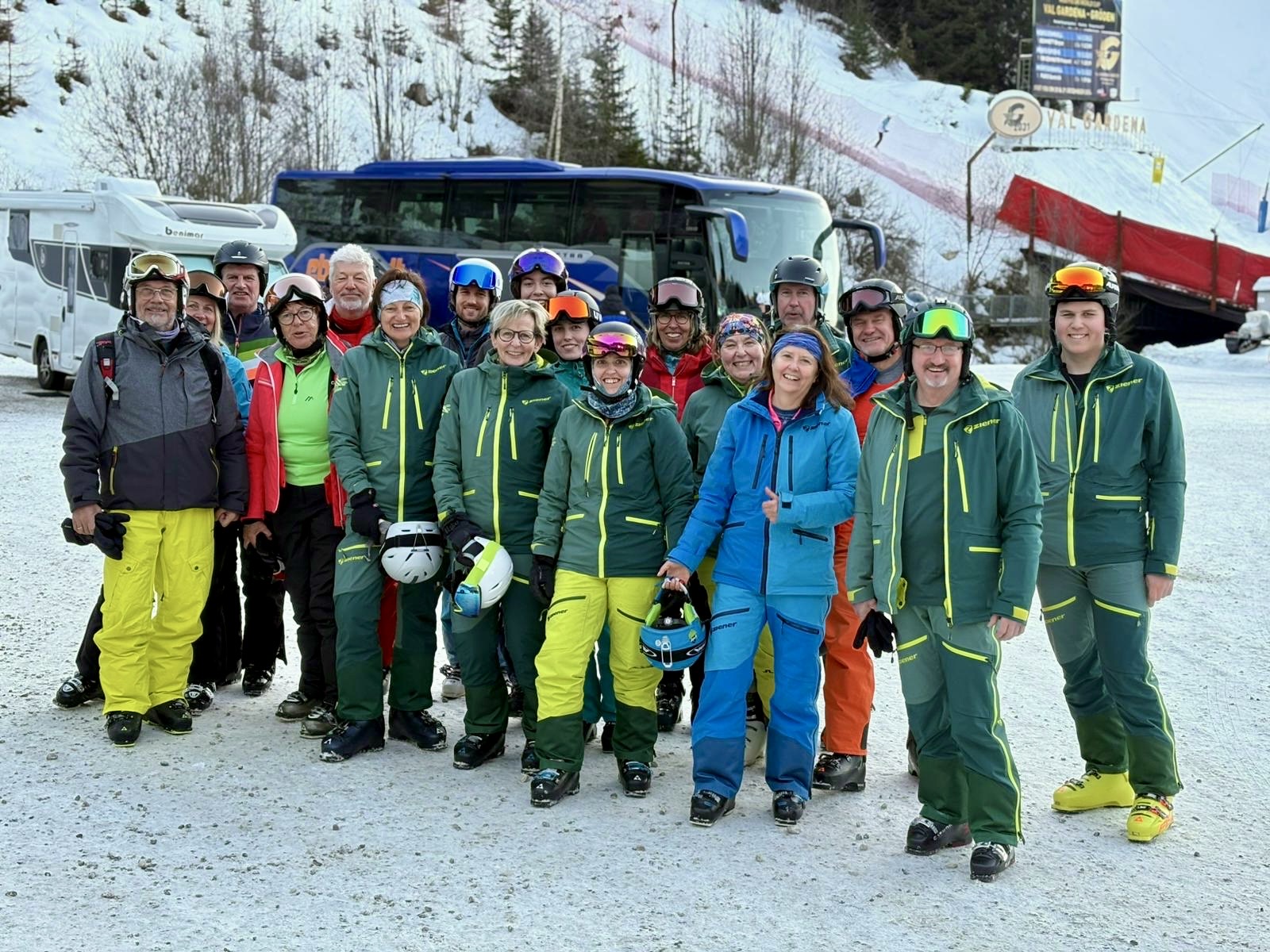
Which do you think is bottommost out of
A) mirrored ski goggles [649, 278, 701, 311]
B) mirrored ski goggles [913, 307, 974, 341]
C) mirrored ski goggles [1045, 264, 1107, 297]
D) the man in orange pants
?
the man in orange pants

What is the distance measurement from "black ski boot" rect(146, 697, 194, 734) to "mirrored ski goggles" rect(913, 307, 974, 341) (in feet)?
11.5

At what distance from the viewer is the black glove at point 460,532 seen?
5.00 metres

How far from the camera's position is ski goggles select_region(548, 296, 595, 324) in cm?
551

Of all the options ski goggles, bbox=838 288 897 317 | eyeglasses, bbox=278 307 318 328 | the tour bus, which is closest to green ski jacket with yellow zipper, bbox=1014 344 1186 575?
ski goggles, bbox=838 288 897 317

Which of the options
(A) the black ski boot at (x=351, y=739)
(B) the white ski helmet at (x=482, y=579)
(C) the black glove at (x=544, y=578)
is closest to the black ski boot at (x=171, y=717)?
(A) the black ski boot at (x=351, y=739)

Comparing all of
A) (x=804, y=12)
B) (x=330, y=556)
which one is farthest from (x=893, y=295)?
(x=804, y=12)

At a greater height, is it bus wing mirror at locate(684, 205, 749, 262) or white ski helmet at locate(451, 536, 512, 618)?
bus wing mirror at locate(684, 205, 749, 262)

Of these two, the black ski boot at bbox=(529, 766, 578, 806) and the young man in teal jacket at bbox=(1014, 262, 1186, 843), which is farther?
the black ski boot at bbox=(529, 766, 578, 806)

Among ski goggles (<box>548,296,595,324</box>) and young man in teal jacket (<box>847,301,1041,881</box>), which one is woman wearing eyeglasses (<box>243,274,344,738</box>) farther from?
young man in teal jacket (<box>847,301,1041,881</box>)

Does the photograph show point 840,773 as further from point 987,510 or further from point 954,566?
point 987,510

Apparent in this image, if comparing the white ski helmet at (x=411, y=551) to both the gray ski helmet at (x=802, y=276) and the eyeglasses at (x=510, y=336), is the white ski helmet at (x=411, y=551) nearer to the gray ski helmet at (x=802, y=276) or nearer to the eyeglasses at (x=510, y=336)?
the eyeglasses at (x=510, y=336)

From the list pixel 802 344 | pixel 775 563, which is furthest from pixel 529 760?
pixel 802 344

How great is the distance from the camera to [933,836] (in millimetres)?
4387

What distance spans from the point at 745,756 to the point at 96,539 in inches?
112
